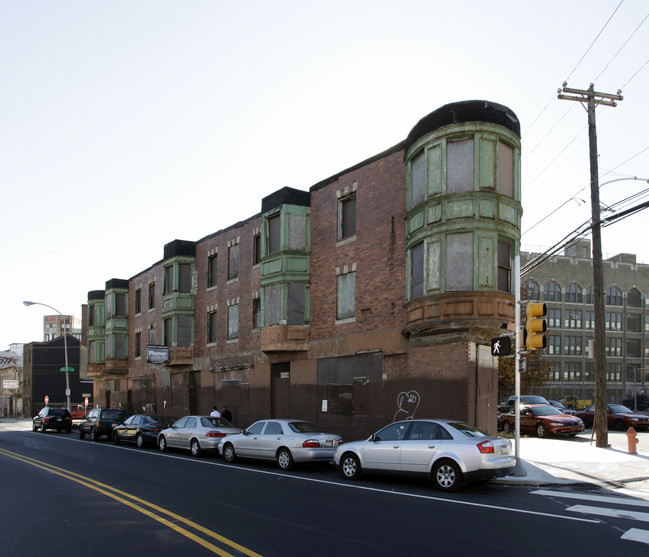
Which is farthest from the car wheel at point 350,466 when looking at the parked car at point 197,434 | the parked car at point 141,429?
the parked car at point 141,429

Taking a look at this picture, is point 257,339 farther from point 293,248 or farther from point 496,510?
point 496,510

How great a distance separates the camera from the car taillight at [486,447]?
39.5ft

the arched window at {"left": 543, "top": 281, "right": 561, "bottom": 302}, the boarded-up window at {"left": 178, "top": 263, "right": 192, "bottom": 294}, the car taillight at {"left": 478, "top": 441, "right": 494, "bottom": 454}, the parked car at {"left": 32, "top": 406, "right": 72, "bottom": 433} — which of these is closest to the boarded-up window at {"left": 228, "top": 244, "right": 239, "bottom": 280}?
the boarded-up window at {"left": 178, "top": 263, "right": 192, "bottom": 294}

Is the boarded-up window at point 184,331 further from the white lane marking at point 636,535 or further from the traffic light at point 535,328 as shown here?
the white lane marking at point 636,535

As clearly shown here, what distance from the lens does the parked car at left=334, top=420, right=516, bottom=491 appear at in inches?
472

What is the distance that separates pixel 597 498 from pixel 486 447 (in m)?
2.19

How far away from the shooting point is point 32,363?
74.8 m

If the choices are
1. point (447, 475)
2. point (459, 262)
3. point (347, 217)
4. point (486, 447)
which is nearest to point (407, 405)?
point (459, 262)

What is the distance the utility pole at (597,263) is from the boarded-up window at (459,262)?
5075 mm

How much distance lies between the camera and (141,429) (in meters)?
24.7

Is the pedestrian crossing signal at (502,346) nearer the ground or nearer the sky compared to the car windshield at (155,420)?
nearer the sky

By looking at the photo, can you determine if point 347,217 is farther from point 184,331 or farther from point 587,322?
point 587,322

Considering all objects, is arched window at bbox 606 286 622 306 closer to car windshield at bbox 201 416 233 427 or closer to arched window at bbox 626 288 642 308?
arched window at bbox 626 288 642 308

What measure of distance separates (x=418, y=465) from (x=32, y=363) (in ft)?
239
